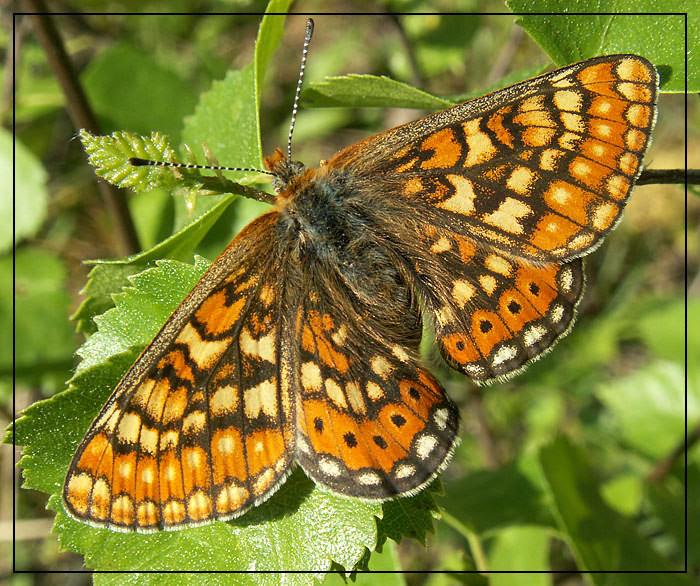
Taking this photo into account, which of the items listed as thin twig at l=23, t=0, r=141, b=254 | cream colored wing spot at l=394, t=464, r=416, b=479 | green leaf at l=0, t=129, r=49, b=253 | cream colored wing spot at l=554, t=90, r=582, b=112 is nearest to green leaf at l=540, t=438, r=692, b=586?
cream colored wing spot at l=394, t=464, r=416, b=479

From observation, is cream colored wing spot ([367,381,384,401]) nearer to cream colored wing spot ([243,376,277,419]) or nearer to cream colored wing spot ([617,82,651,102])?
cream colored wing spot ([243,376,277,419])

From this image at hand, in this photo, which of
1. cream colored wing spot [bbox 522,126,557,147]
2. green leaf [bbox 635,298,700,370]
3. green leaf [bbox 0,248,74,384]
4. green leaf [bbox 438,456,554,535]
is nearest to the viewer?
cream colored wing spot [bbox 522,126,557,147]

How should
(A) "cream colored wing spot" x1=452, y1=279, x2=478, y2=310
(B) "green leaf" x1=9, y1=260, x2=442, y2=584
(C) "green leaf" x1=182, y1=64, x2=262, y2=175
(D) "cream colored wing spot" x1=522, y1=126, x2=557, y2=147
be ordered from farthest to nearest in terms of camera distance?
(C) "green leaf" x1=182, y1=64, x2=262, y2=175 < (A) "cream colored wing spot" x1=452, y1=279, x2=478, y2=310 < (D) "cream colored wing spot" x1=522, y1=126, x2=557, y2=147 < (B) "green leaf" x1=9, y1=260, x2=442, y2=584

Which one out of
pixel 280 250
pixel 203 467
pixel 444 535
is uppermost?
pixel 280 250

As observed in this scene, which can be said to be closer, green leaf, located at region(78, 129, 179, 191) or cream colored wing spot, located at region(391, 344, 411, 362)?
green leaf, located at region(78, 129, 179, 191)

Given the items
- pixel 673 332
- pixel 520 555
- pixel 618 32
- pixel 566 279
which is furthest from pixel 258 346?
pixel 673 332

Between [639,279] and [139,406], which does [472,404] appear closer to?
[639,279]

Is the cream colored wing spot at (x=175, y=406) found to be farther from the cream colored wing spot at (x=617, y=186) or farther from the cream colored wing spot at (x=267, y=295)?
the cream colored wing spot at (x=617, y=186)

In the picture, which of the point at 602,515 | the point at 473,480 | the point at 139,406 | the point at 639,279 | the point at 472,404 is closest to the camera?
the point at 139,406

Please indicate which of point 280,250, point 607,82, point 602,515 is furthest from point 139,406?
point 602,515
